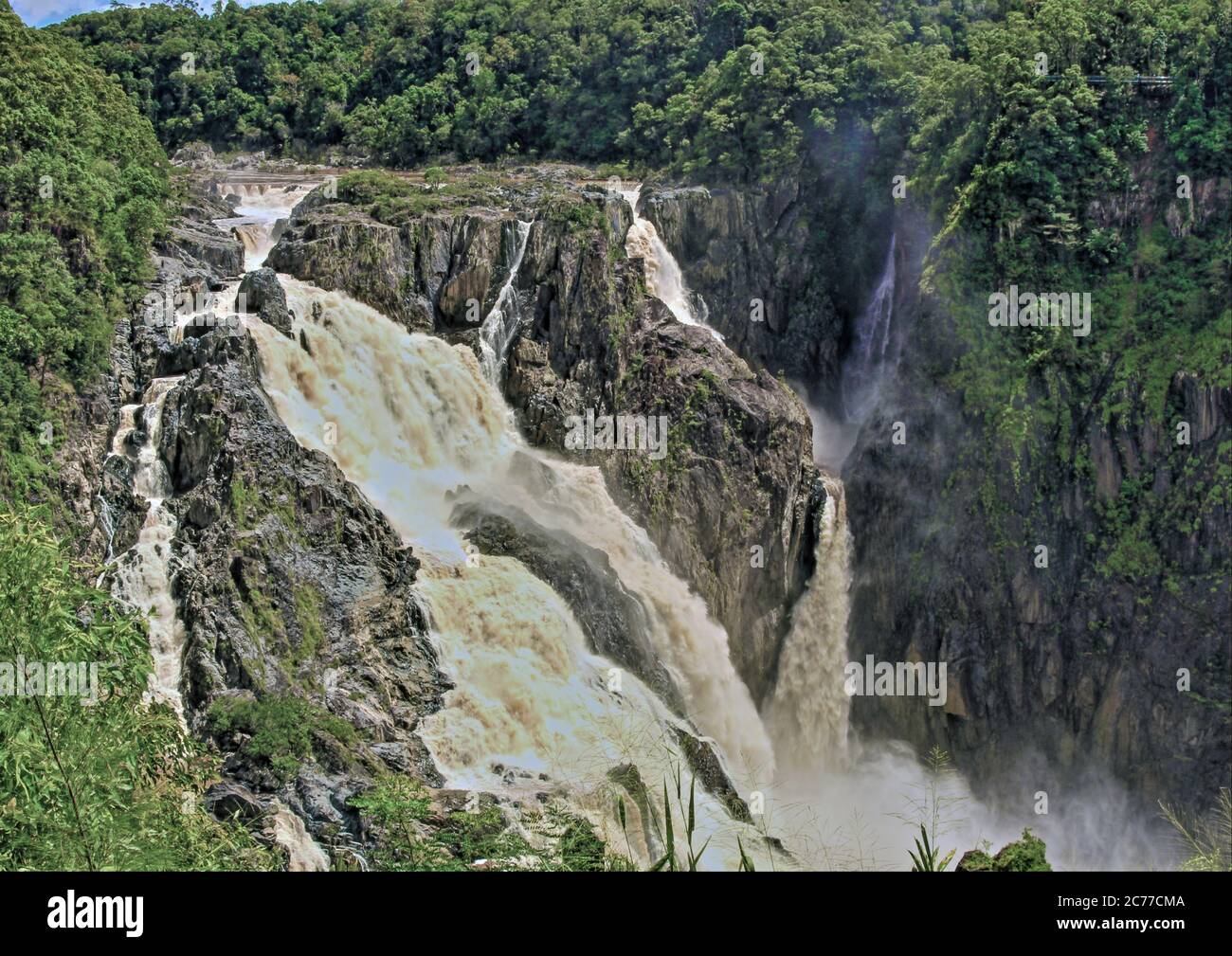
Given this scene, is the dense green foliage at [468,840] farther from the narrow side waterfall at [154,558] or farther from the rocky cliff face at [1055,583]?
the rocky cliff face at [1055,583]

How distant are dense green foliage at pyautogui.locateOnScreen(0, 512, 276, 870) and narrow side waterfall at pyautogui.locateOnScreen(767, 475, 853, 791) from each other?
2524 centimetres

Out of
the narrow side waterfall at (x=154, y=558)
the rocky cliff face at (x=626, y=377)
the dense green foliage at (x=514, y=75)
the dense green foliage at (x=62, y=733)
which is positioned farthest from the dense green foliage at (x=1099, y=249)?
the dense green foliage at (x=62, y=733)

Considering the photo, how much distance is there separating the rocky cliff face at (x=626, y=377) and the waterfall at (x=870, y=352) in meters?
3.67

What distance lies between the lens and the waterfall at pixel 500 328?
37156 mm

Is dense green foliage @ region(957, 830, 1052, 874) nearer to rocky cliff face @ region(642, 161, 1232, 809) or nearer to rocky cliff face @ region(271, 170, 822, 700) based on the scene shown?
rocky cliff face @ region(271, 170, 822, 700)

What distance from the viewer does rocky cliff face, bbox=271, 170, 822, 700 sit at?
36.0 meters

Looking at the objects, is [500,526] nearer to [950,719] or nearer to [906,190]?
[950,719]

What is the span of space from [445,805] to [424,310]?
18284mm

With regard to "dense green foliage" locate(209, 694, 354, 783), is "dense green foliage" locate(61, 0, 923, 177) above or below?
above

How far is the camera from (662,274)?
42.0 m

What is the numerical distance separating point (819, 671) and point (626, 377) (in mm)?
10197

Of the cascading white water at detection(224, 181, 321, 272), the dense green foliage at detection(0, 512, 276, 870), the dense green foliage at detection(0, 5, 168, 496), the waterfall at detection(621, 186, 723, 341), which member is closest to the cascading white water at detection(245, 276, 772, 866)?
→ the dense green foliage at detection(0, 5, 168, 496)

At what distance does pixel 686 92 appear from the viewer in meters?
49.9
